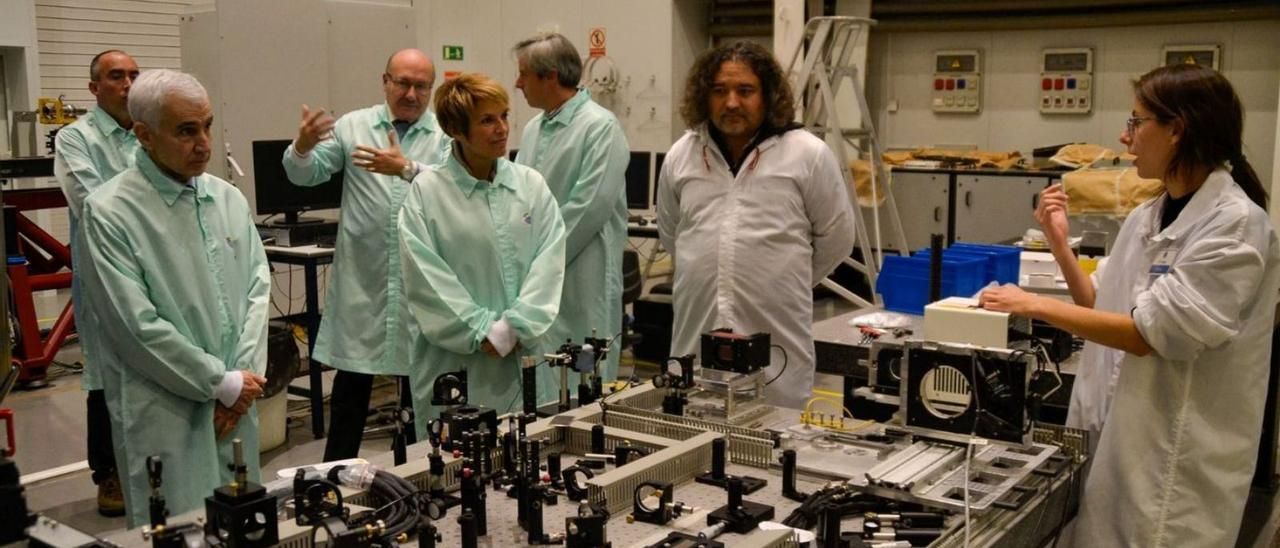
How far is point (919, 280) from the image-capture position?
10.4ft

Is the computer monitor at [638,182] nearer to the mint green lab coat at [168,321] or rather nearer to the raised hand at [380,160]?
the raised hand at [380,160]

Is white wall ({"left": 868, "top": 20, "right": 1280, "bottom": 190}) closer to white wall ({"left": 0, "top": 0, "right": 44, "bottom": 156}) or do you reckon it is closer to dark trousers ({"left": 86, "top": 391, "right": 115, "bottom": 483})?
dark trousers ({"left": 86, "top": 391, "right": 115, "bottom": 483})

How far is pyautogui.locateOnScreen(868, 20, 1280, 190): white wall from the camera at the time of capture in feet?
20.4

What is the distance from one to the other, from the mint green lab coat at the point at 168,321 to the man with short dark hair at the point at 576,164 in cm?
126

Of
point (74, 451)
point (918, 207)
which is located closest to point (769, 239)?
point (74, 451)

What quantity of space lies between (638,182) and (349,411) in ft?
9.43

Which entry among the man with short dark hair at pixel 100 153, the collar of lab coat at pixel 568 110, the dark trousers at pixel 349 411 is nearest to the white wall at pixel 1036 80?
the collar of lab coat at pixel 568 110

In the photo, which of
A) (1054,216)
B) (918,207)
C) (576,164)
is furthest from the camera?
(918,207)

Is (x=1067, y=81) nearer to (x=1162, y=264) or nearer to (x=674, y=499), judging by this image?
(x=1162, y=264)

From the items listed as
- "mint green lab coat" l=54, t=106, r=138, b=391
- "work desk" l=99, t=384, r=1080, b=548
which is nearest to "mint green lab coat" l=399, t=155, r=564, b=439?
"work desk" l=99, t=384, r=1080, b=548

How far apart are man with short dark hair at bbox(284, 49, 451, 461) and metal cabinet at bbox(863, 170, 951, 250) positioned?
3.70 m

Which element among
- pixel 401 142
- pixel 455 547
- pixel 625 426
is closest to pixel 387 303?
pixel 401 142

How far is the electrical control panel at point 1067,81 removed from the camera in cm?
666

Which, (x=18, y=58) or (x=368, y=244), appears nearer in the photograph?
(x=368, y=244)
